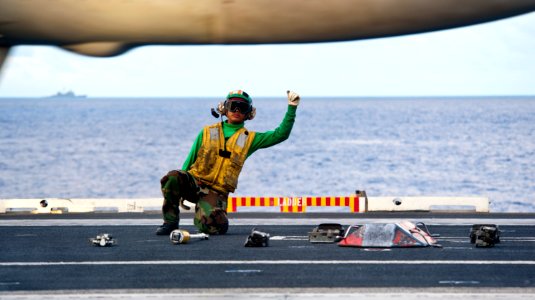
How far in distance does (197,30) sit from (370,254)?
12162 millimetres

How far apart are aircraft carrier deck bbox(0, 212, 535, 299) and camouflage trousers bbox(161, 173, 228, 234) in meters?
0.45

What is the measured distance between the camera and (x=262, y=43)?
812 centimetres

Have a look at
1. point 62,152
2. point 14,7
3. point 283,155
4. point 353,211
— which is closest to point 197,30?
point 14,7

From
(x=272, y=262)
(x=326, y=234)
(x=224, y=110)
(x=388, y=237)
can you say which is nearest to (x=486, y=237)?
(x=388, y=237)

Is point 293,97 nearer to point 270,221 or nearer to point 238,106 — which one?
point 238,106

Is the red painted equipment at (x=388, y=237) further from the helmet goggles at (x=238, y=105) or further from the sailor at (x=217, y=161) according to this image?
the helmet goggles at (x=238, y=105)

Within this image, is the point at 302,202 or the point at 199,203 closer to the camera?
the point at 199,203

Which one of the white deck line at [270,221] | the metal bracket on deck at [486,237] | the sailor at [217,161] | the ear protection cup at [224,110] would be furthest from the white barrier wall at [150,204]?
the ear protection cup at [224,110]

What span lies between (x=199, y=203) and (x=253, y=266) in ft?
12.8

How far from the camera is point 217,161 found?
21.5 m

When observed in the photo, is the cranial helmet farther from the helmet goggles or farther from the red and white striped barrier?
the red and white striped barrier

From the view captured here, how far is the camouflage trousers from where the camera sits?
71.2 ft

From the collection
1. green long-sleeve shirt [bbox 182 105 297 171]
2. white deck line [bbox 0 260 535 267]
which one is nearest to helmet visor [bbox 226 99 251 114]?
green long-sleeve shirt [bbox 182 105 297 171]

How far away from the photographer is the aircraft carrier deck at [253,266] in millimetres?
15375
